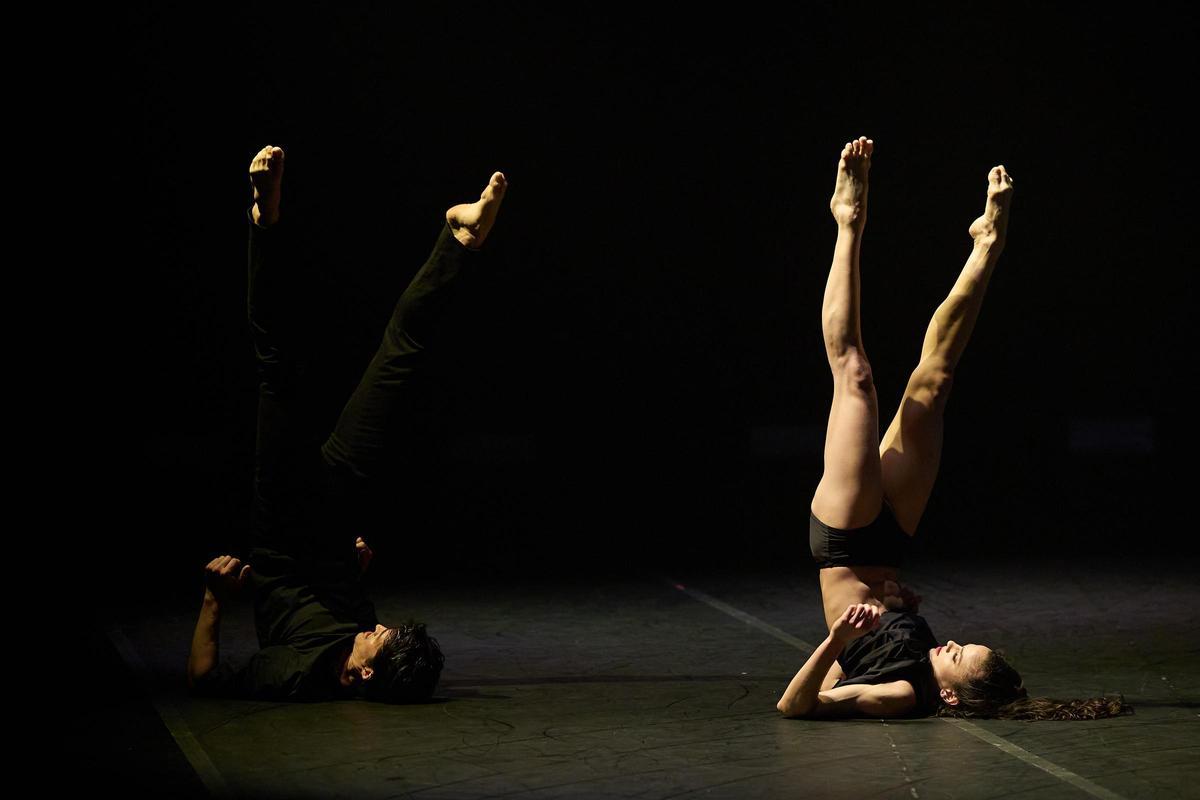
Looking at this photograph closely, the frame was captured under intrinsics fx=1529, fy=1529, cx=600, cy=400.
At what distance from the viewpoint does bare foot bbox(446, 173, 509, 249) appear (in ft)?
12.5

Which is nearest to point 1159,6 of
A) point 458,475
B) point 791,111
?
point 791,111

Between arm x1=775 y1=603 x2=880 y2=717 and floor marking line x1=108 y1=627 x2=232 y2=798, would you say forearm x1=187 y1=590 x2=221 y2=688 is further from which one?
arm x1=775 y1=603 x2=880 y2=717

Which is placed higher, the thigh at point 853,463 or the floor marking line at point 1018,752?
the thigh at point 853,463

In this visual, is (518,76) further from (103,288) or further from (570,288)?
(103,288)

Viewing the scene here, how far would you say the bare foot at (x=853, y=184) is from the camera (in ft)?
12.4

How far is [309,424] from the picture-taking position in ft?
12.9

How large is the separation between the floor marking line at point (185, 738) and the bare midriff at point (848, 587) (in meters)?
1.49

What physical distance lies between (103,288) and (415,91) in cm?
188

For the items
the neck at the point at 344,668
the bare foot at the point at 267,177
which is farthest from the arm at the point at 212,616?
the bare foot at the point at 267,177

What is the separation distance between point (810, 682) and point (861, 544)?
1.31 ft

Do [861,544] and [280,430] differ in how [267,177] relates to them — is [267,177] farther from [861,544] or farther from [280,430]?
[861,544]

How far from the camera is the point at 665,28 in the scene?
8102 mm

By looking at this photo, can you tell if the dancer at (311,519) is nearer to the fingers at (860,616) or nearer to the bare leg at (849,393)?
the bare leg at (849,393)

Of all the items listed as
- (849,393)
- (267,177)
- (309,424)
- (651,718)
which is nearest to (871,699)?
(651,718)
